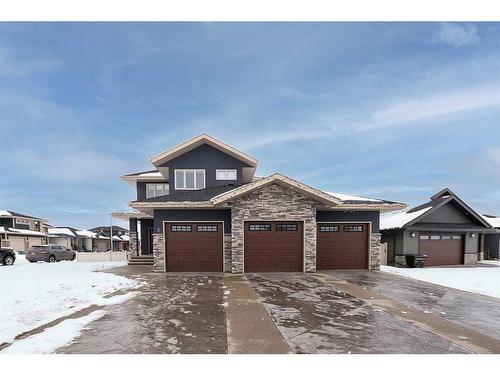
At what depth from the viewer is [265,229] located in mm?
14617

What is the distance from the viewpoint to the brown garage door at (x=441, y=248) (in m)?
20.4

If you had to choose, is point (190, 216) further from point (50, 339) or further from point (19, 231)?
point (19, 231)

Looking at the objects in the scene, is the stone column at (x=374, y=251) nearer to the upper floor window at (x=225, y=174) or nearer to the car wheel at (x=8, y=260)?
the upper floor window at (x=225, y=174)

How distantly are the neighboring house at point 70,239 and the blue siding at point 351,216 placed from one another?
48.8 m

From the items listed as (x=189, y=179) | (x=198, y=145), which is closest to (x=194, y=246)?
(x=189, y=179)

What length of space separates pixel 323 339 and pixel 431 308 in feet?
15.5

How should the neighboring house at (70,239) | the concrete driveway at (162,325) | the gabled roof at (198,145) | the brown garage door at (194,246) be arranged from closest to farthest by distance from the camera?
the concrete driveway at (162,325) < the brown garage door at (194,246) < the gabled roof at (198,145) < the neighboring house at (70,239)

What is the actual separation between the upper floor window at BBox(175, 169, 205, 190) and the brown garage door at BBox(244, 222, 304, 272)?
549 cm

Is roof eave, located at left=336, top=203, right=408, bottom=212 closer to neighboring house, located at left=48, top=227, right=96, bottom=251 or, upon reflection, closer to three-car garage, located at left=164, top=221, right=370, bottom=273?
three-car garage, located at left=164, top=221, right=370, bottom=273

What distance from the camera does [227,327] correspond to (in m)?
6.13

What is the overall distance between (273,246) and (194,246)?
14.2 feet

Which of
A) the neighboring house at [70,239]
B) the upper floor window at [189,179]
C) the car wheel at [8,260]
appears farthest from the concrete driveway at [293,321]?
the neighboring house at [70,239]

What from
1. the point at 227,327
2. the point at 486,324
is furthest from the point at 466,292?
the point at 227,327

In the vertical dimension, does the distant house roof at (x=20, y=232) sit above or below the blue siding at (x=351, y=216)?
below
